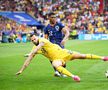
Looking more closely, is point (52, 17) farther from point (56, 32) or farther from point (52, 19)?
point (56, 32)

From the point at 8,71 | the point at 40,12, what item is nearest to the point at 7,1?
the point at 40,12

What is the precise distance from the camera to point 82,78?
1293cm

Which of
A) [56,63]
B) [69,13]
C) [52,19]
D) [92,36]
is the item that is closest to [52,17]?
[52,19]

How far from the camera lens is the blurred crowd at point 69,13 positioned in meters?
47.0

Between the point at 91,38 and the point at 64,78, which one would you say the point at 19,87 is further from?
the point at 91,38

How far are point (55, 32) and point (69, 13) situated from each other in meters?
36.9

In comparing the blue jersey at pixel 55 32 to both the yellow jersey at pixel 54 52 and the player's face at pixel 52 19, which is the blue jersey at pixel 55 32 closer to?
the player's face at pixel 52 19

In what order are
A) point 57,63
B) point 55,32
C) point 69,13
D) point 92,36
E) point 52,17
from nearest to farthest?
point 57,63
point 52,17
point 55,32
point 92,36
point 69,13

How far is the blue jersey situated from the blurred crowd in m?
30.7

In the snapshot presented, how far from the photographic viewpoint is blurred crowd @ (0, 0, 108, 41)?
154 feet

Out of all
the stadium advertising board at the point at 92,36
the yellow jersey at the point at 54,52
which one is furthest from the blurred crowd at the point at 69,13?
the yellow jersey at the point at 54,52

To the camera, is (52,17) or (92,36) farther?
(92,36)

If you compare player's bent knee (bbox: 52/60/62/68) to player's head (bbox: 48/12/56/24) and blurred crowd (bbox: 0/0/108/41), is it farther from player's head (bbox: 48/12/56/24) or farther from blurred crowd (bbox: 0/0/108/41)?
blurred crowd (bbox: 0/0/108/41)

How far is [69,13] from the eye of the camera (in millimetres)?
50781
